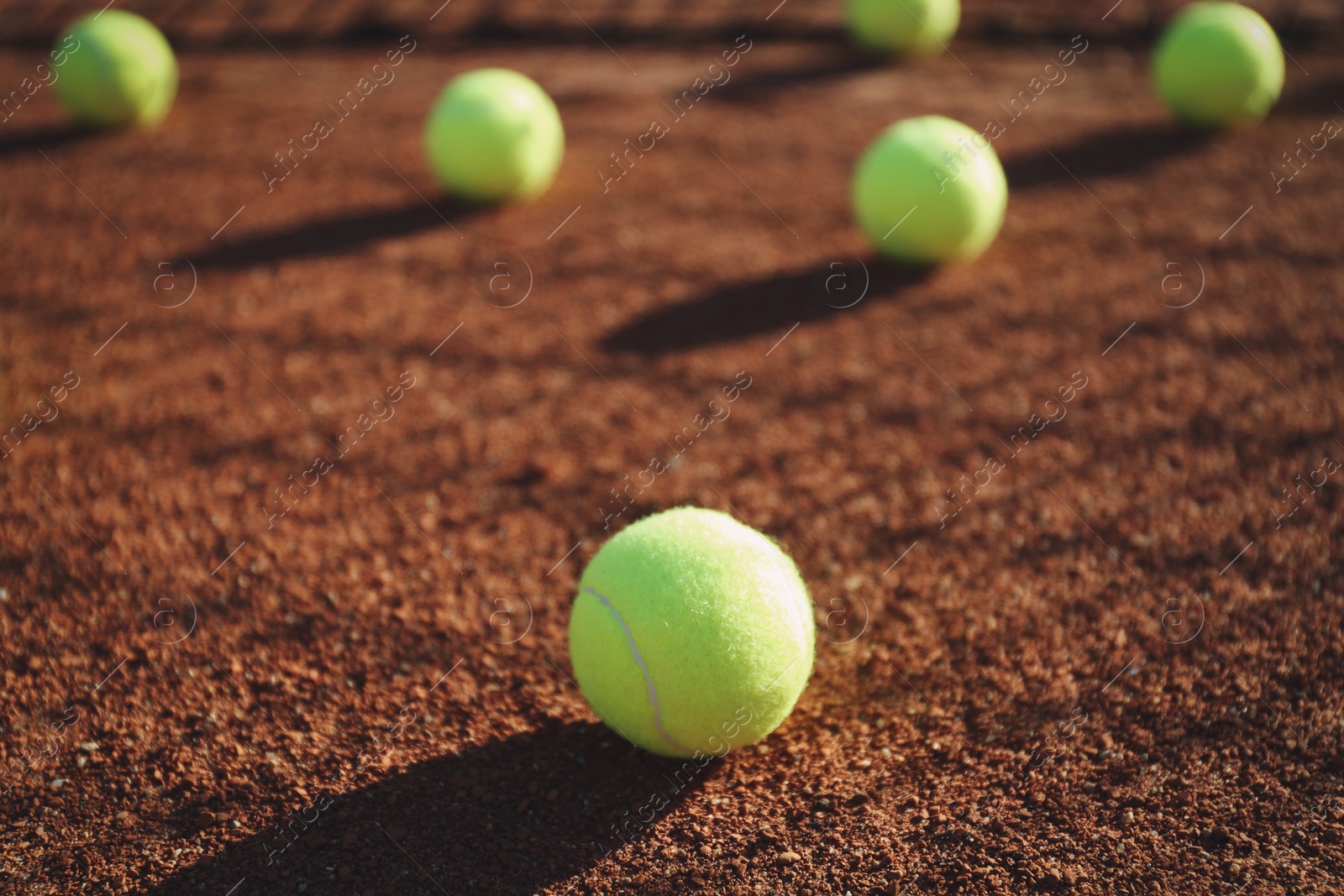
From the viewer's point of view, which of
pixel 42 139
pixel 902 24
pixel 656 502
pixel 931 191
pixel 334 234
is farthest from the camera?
pixel 902 24

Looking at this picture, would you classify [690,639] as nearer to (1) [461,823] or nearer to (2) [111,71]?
(1) [461,823]

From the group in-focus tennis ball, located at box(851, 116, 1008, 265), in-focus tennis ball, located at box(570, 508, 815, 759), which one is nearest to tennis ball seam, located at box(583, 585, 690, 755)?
in-focus tennis ball, located at box(570, 508, 815, 759)

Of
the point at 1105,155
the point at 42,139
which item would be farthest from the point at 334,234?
the point at 1105,155

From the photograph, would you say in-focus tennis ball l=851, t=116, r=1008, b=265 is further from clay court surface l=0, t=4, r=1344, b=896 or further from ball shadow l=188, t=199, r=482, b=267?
ball shadow l=188, t=199, r=482, b=267

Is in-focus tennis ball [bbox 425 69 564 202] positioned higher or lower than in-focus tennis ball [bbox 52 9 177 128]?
lower

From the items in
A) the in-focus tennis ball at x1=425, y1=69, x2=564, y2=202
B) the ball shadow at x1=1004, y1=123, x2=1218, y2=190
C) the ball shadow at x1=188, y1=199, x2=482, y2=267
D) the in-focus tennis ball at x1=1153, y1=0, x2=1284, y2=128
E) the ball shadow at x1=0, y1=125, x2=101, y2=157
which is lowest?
the ball shadow at x1=1004, y1=123, x2=1218, y2=190

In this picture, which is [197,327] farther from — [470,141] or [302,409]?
[470,141]

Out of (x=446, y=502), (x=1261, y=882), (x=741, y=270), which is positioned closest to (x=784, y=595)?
(x=1261, y=882)
